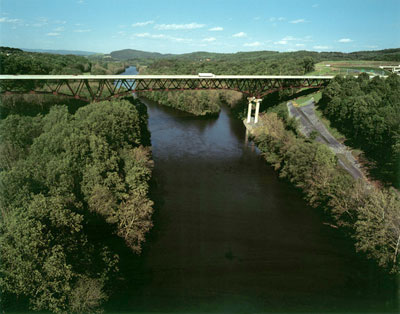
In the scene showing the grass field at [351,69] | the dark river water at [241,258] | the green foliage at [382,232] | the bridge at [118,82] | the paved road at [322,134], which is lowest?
the dark river water at [241,258]

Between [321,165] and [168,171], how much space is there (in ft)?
73.9

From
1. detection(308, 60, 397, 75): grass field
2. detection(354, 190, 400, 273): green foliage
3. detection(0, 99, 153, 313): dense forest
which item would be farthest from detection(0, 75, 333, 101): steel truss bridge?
detection(354, 190, 400, 273): green foliage

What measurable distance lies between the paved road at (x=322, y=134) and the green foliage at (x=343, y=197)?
3.02 metres

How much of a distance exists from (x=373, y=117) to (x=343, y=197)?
18231 millimetres

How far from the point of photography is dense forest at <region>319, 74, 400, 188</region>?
109 feet

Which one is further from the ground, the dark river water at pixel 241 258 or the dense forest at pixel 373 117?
the dense forest at pixel 373 117

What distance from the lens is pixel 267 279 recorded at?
22422 mm

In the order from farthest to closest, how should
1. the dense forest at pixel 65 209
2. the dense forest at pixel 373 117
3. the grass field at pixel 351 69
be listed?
the grass field at pixel 351 69 → the dense forest at pixel 373 117 → the dense forest at pixel 65 209

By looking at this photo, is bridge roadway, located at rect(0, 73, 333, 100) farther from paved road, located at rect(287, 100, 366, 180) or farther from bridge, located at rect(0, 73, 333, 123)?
paved road, located at rect(287, 100, 366, 180)

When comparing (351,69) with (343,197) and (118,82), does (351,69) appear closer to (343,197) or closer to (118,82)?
(118,82)

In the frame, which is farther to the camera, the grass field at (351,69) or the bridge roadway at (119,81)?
the grass field at (351,69)

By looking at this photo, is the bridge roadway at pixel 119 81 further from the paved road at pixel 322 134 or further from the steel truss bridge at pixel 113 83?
the paved road at pixel 322 134

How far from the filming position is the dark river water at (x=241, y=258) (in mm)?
20344

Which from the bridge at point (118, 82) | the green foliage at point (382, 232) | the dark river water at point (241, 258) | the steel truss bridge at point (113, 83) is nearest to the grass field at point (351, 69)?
the steel truss bridge at point (113, 83)
